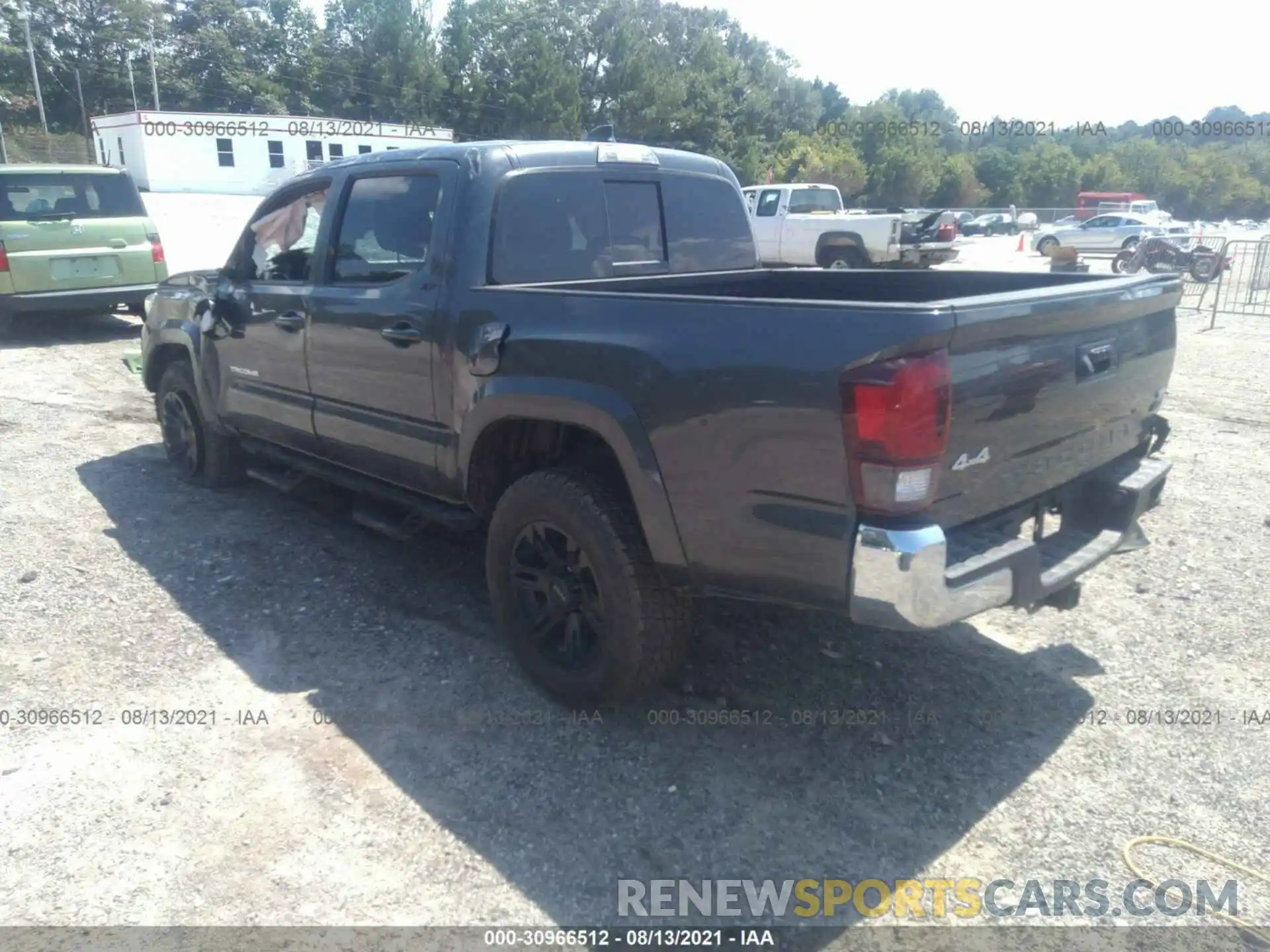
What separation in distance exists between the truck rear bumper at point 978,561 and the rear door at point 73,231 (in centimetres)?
1067

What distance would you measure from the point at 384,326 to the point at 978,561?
257 cm

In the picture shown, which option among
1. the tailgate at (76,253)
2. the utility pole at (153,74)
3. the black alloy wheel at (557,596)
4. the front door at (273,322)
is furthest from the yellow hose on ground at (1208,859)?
the utility pole at (153,74)

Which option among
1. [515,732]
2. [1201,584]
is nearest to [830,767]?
[515,732]

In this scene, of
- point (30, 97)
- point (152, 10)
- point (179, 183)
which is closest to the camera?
point (179, 183)

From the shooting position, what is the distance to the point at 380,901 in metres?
2.65

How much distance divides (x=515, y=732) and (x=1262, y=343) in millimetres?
11887

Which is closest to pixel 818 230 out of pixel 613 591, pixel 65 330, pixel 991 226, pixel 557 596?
pixel 65 330

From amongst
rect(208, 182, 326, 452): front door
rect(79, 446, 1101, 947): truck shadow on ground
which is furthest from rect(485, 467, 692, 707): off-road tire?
rect(208, 182, 326, 452): front door

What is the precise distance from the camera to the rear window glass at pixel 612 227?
3.85 m

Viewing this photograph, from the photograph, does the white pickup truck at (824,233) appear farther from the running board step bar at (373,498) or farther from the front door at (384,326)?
the front door at (384,326)

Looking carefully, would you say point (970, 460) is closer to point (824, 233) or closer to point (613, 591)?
point (613, 591)

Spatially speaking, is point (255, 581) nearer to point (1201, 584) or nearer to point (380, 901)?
point (380, 901)

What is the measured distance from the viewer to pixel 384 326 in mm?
4023

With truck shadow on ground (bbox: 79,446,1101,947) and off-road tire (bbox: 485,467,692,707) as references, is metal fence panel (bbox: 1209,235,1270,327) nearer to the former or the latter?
truck shadow on ground (bbox: 79,446,1101,947)
